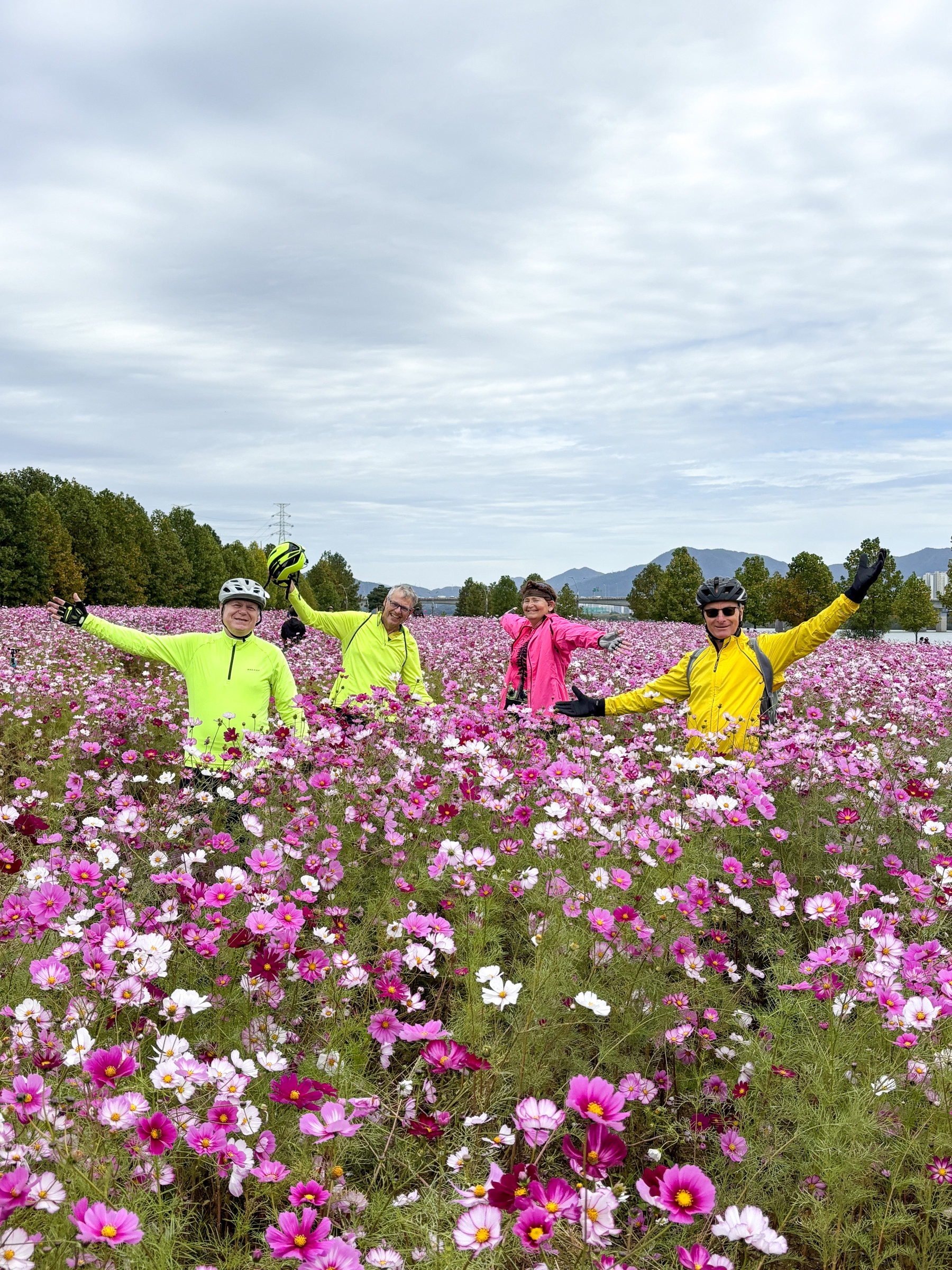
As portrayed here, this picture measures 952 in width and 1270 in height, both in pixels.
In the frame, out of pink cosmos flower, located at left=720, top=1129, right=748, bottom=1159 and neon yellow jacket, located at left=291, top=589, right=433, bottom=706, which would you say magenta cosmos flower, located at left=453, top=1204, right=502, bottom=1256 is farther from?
neon yellow jacket, located at left=291, top=589, right=433, bottom=706

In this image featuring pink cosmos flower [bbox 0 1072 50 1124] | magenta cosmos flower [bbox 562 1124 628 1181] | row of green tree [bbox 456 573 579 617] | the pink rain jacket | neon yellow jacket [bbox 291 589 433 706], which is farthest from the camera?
row of green tree [bbox 456 573 579 617]

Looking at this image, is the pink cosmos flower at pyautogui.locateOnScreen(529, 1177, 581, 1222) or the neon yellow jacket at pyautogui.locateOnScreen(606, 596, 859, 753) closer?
the pink cosmos flower at pyautogui.locateOnScreen(529, 1177, 581, 1222)

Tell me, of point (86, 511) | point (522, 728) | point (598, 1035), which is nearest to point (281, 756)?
point (522, 728)

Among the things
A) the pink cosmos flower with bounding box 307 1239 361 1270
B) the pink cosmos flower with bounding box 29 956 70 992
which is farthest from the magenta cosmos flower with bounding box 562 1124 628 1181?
the pink cosmos flower with bounding box 29 956 70 992

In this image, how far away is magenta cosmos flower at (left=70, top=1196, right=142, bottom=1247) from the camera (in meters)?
1.45

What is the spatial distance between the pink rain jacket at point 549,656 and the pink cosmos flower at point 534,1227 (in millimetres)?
4934

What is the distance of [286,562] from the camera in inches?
251

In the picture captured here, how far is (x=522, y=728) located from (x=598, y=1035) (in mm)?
2422

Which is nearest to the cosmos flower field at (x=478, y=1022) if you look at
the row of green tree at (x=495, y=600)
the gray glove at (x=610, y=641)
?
the gray glove at (x=610, y=641)

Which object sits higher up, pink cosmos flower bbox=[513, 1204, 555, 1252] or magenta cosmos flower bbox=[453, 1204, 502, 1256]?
pink cosmos flower bbox=[513, 1204, 555, 1252]

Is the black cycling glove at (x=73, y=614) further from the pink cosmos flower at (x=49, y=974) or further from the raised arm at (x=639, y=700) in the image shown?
the pink cosmos flower at (x=49, y=974)

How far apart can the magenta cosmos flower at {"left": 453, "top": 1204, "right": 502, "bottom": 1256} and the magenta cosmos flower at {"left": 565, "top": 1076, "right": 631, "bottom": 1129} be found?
0.24 meters

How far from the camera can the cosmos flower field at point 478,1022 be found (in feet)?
5.90

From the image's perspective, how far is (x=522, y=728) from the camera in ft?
16.8
